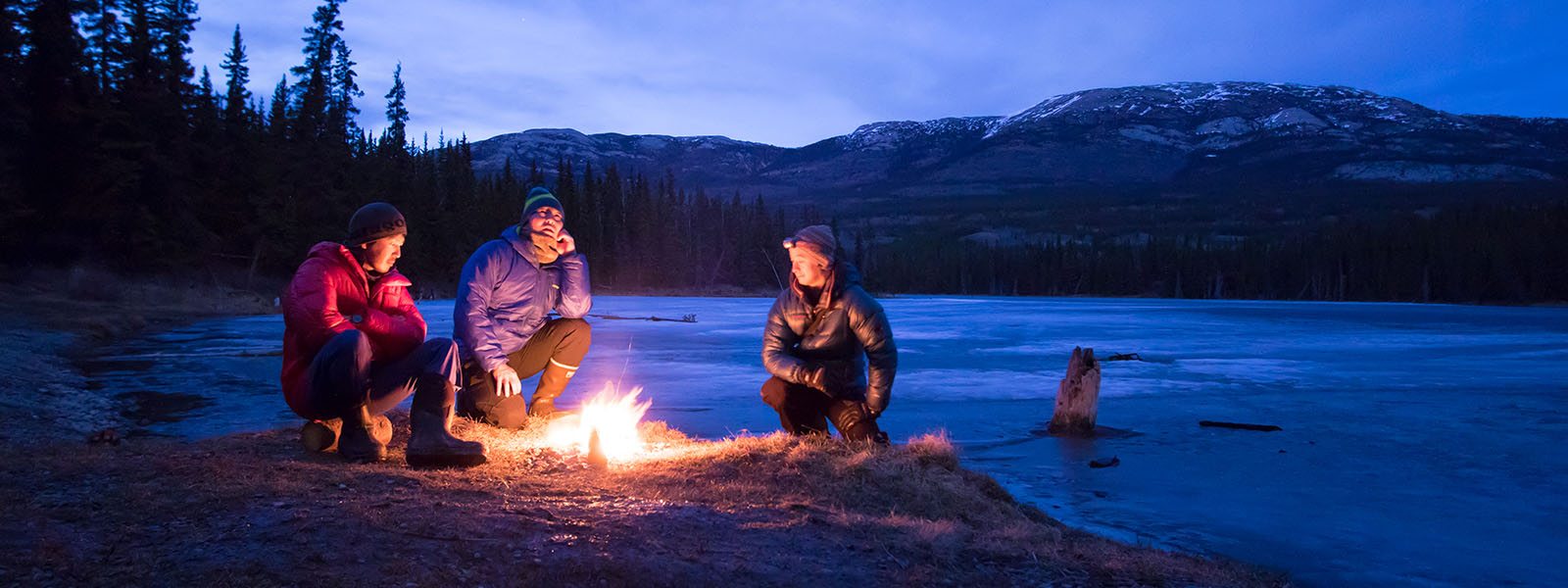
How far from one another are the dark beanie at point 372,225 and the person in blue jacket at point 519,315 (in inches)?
34.6

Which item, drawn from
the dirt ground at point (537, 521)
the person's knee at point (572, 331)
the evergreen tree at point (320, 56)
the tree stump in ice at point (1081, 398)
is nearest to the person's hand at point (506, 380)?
the dirt ground at point (537, 521)

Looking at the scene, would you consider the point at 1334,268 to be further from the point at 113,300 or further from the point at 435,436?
the point at 435,436

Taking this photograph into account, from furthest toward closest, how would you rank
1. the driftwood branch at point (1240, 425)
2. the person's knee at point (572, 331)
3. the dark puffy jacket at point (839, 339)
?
the driftwood branch at point (1240, 425), the person's knee at point (572, 331), the dark puffy jacket at point (839, 339)

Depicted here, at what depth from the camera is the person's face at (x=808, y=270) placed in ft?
19.9

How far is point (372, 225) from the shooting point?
5051mm

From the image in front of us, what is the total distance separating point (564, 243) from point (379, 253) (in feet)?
5.78

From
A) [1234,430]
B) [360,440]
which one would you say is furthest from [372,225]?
[1234,430]

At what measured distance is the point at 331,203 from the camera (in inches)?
1868

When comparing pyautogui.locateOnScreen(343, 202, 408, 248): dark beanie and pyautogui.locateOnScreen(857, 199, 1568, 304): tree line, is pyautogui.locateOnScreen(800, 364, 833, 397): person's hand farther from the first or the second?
pyautogui.locateOnScreen(857, 199, 1568, 304): tree line

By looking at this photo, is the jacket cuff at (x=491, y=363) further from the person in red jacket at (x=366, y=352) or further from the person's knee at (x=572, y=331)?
the person's knee at (x=572, y=331)

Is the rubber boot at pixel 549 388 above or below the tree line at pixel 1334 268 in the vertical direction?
below

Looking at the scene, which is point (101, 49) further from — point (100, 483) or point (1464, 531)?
point (1464, 531)

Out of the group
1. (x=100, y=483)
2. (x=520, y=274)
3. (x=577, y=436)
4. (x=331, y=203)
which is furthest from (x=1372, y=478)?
(x=331, y=203)

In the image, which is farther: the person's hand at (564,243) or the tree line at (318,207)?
the tree line at (318,207)
